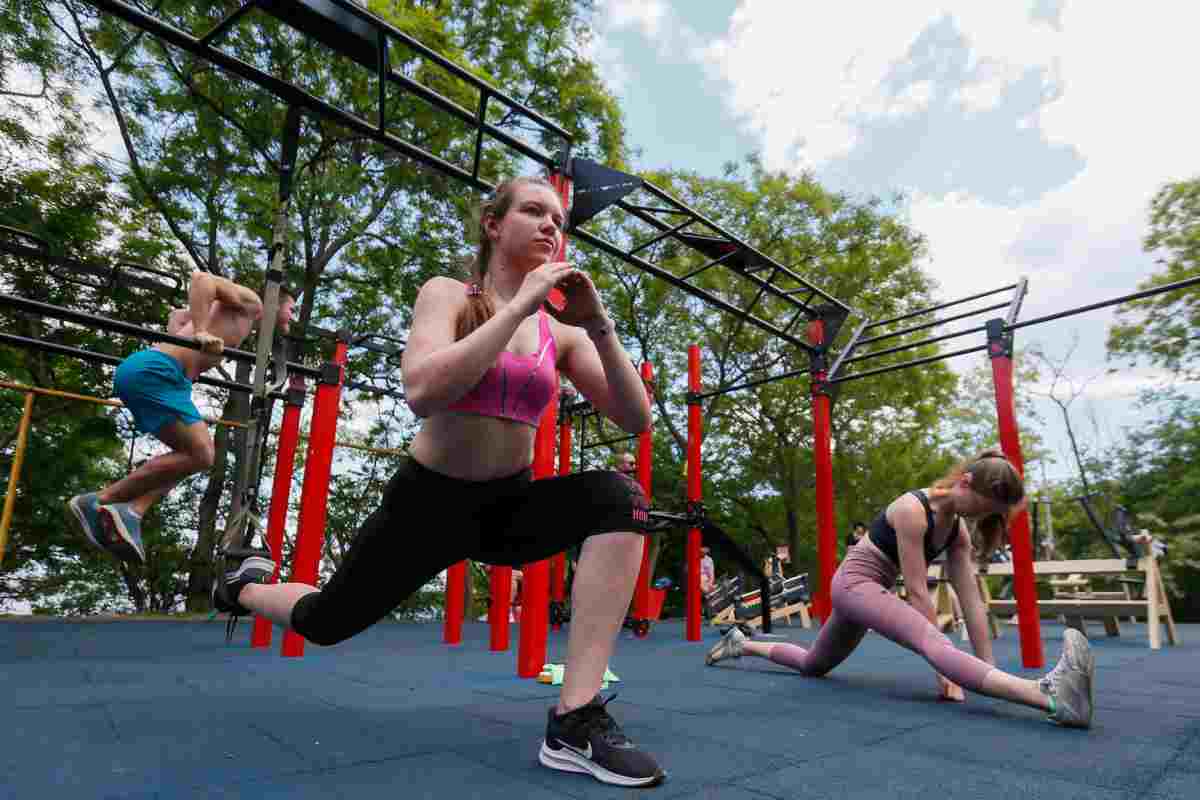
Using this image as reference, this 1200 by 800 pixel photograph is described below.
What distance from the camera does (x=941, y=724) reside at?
96.1 inches

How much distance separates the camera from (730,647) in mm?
4023

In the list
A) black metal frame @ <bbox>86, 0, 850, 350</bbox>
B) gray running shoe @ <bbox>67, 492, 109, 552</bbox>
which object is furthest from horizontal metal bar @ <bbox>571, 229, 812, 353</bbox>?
gray running shoe @ <bbox>67, 492, 109, 552</bbox>

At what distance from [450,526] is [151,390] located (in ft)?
6.73

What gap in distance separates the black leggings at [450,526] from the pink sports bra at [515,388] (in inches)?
7.6

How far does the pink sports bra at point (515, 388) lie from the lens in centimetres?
161

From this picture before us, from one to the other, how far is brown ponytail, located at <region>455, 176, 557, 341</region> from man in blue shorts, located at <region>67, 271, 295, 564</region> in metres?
1.41

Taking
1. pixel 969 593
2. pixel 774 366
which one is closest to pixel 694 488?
pixel 969 593

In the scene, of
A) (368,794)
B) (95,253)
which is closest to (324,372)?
(368,794)

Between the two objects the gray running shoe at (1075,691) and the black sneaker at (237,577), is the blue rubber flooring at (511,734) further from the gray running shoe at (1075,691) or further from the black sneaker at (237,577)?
the black sneaker at (237,577)

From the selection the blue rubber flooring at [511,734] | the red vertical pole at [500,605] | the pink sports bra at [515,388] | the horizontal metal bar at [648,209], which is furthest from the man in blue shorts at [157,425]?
the horizontal metal bar at [648,209]

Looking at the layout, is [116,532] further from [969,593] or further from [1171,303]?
[1171,303]

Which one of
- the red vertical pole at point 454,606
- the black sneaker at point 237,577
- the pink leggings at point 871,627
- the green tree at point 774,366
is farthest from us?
the green tree at point 774,366

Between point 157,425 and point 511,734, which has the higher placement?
point 157,425

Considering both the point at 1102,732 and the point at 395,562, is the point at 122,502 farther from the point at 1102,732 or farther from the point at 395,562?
the point at 1102,732
